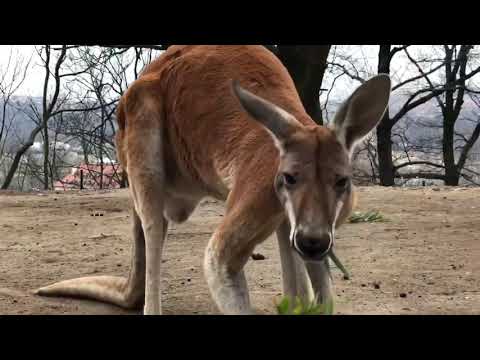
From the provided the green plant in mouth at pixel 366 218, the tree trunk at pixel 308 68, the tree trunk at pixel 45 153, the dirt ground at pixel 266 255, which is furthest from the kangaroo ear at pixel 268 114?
the tree trunk at pixel 45 153

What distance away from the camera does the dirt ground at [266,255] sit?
3.63m

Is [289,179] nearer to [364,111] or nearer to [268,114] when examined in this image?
[268,114]

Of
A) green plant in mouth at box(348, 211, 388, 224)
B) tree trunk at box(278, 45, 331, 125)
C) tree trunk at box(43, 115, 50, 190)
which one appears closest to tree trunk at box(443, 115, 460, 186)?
tree trunk at box(278, 45, 331, 125)

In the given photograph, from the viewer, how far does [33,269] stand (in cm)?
458

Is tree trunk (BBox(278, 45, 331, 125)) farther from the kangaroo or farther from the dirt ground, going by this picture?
the kangaroo

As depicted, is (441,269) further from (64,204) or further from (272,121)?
(64,204)

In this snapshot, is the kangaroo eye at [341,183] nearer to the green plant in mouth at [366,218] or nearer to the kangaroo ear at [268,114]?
the kangaroo ear at [268,114]

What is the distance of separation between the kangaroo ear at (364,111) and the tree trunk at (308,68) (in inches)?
187

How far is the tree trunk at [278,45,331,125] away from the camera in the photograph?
7.14 meters

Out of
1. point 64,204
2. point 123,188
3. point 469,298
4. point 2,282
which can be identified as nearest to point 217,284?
point 469,298

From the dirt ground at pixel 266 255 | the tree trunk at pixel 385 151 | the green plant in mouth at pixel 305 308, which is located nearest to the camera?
the green plant in mouth at pixel 305 308

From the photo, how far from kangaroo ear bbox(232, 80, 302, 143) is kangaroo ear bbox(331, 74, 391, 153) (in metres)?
0.17

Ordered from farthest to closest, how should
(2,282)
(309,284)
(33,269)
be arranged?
(33,269)
(2,282)
(309,284)

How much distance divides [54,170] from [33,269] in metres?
5.96
